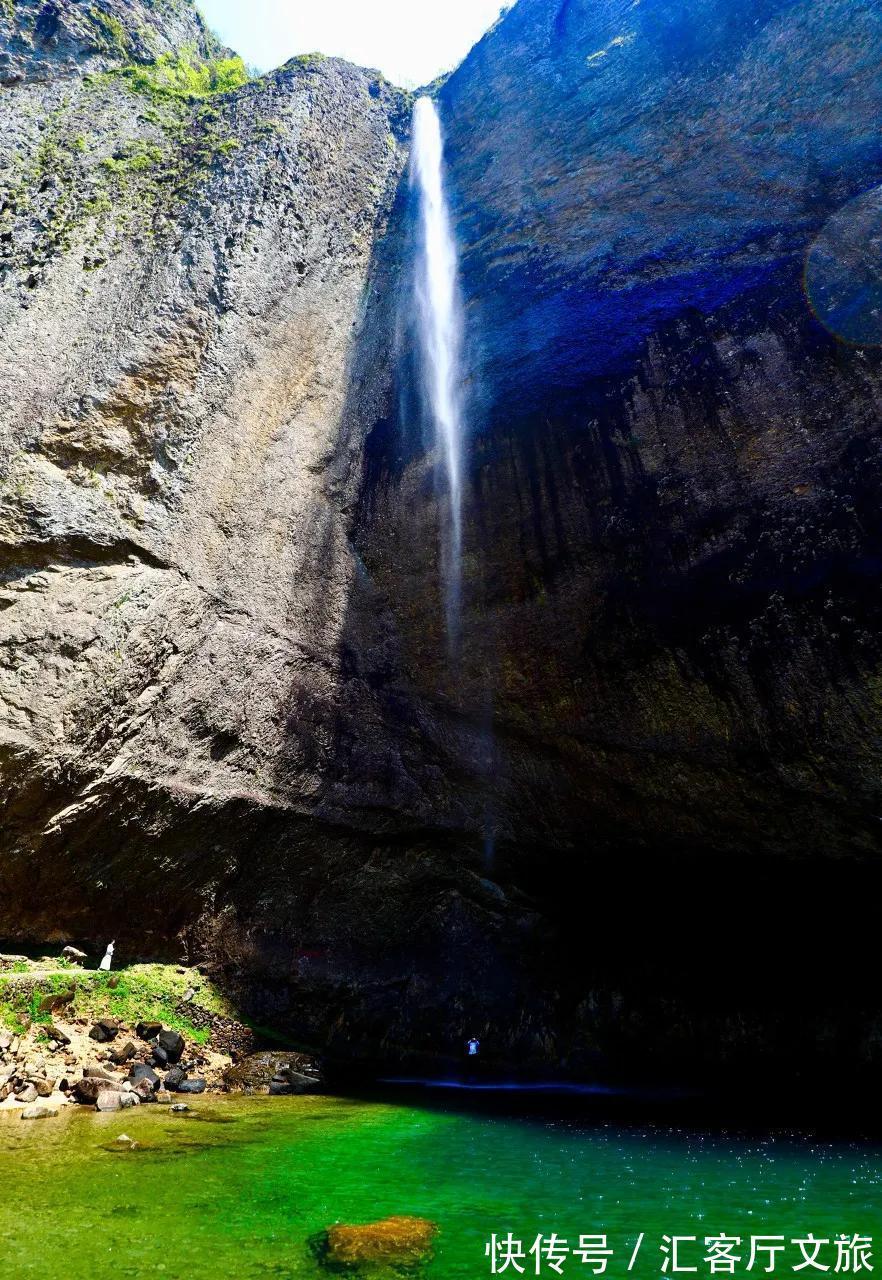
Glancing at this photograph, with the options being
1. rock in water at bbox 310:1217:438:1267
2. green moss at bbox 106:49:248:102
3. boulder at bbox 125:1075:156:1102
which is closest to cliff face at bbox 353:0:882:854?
boulder at bbox 125:1075:156:1102

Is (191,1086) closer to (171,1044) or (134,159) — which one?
(171,1044)

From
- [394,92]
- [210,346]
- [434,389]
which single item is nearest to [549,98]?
[394,92]

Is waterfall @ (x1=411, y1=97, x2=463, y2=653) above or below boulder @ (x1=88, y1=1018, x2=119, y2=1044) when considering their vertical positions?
above

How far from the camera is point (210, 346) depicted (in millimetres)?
12961

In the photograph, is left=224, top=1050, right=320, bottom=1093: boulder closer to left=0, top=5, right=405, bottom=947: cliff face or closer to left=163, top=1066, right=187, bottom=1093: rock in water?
left=163, top=1066, right=187, bottom=1093: rock in water

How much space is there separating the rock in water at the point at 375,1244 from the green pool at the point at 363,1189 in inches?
4.9

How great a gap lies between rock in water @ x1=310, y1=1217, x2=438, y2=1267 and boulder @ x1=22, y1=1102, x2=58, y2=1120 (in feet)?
14.1

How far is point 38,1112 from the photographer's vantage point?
705 cm

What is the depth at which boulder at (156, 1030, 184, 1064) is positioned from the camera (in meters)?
9.69

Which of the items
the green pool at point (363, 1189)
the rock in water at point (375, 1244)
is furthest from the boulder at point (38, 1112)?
the rock in water at point (375, 1244)

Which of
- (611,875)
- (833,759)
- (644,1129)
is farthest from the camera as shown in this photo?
(611,875)

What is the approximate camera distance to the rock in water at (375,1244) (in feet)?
12.4

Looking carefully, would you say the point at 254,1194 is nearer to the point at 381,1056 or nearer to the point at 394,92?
the point at 381,1056

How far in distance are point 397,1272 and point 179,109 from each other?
20.0 metres
